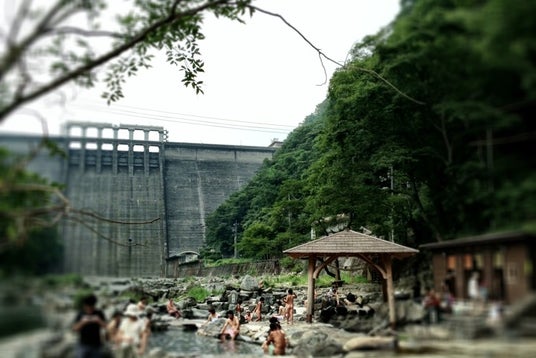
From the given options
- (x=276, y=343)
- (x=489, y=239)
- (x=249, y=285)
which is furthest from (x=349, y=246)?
(x=249, y=285)

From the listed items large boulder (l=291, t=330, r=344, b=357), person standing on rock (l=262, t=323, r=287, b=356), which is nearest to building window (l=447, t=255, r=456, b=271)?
large boulder (l=291, t=330, r=344, b=357)

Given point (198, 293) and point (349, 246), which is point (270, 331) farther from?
point (198, 293)

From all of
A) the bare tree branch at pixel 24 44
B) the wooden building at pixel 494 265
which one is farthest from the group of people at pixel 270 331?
the bare tree branch at pixel 24 44

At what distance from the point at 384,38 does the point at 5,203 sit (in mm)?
5768

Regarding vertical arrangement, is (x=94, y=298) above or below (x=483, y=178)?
below

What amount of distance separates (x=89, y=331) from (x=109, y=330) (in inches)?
11.9

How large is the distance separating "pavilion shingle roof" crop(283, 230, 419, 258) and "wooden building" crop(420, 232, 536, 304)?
29.5 feet

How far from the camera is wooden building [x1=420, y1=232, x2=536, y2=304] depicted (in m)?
4.50

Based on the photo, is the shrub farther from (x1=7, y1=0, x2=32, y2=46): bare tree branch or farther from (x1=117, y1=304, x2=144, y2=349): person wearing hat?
(x1=7, y1=0, x2=32, y2=46): bare tree branch

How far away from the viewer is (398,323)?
6.34 m

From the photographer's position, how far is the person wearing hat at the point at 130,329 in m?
5.61

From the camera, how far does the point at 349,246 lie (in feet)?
55.0

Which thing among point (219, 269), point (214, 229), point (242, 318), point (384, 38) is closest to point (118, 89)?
point (384, 38)

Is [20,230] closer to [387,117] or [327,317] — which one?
[387,117]
